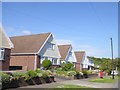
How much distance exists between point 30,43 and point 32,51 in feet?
9.74

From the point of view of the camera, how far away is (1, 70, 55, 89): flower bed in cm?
1777

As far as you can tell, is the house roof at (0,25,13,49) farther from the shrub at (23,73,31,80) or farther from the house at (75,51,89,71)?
the house at (75,51,89,71)

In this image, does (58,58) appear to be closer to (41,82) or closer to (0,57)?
(0,57)

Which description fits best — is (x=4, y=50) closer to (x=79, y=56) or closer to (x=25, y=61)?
(x=25, y=61)

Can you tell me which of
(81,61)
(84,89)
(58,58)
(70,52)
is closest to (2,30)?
(84,89)

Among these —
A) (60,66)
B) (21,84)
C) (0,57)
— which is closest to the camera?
(21,84)

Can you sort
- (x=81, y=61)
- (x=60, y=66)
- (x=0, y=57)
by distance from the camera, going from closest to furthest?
(x=0, y=57) < (x=60, y=66) < (x=81, y=61)

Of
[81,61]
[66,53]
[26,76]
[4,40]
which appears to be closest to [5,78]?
[26,76]

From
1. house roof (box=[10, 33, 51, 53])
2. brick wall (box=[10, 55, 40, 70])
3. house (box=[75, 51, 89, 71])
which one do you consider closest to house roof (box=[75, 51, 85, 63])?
house (box=[75, 51, 89, 71])

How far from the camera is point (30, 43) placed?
40.8 metres

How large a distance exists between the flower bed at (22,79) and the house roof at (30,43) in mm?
14089

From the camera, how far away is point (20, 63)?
129 ft

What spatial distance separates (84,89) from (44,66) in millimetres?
18958

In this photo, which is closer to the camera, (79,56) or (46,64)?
(46,64)
